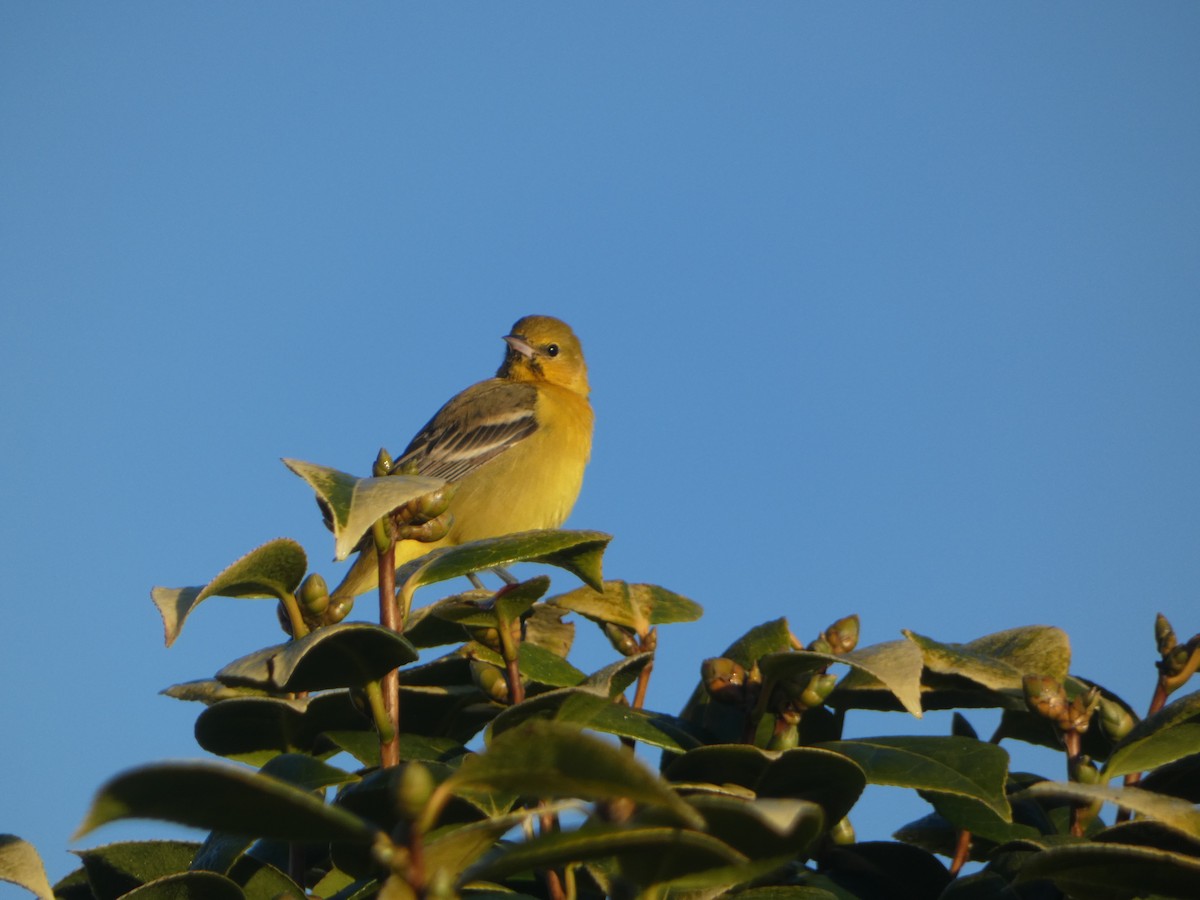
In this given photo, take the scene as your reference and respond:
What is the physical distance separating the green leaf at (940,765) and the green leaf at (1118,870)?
15cm

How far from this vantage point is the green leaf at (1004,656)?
2154 millimetres

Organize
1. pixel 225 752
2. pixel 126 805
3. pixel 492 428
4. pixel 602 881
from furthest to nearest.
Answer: pixel 492 428
pixel 225 752
pixel 602 881
pixel 126 805

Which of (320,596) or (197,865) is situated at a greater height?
(320,596)

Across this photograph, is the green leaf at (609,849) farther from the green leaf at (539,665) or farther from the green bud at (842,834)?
the green leaf at (539,665)

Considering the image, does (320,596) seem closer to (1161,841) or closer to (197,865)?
(197,865)

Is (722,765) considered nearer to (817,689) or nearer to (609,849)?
(817,689)

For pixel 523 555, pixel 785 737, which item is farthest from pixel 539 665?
pixel 785 737

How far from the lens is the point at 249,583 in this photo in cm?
203

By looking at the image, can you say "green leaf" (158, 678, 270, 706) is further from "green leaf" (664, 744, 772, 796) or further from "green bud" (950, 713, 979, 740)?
A: "green bud" (950, 713, 979, 740)

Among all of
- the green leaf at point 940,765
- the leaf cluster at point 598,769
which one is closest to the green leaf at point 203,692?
the leaf cluster at point 598,769

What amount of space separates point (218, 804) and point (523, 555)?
97cm

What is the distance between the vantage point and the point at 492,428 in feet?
30.6

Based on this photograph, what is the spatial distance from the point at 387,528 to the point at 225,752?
1.84 feet

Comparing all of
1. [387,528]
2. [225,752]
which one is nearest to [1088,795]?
[387,528]
